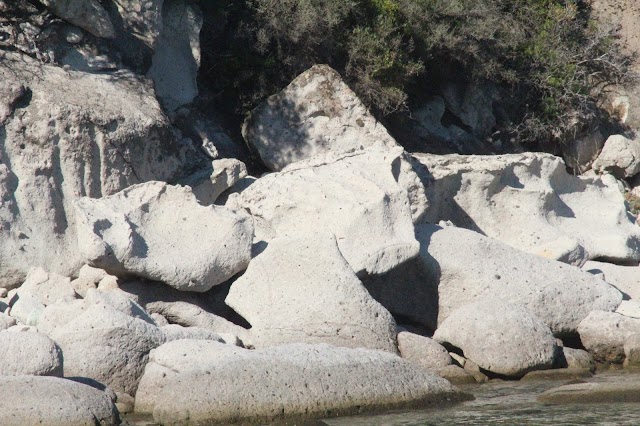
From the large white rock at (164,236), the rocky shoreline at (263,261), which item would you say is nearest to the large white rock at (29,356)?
the rocky shoreline at (263,261)

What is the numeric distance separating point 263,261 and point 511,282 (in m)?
2.27

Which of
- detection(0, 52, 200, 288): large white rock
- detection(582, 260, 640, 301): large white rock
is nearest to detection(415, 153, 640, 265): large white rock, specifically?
detection(582, 260, 640, 301): large white rock

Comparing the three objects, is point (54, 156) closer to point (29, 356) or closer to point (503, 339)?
point (29, 356)

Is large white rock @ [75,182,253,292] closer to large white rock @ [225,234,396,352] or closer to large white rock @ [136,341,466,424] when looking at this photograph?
large white rock @ [225,234,396,352]

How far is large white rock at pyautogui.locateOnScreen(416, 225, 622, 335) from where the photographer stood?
966 centimetres

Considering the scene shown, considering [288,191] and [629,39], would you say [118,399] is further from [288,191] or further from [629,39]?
[629,39]

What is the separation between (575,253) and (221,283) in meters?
3.86

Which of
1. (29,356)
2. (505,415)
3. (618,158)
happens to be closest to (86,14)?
(29,356)

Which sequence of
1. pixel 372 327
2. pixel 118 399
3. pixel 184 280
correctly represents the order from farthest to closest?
pixel 184 280, pixel 372 327, pixel 118 399

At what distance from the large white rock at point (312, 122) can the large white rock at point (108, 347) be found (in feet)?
16.5

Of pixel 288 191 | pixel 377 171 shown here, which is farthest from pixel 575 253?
pixel 288 191

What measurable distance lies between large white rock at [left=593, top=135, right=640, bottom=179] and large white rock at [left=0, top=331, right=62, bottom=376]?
11.3m

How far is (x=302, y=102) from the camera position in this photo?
1261 centimetres

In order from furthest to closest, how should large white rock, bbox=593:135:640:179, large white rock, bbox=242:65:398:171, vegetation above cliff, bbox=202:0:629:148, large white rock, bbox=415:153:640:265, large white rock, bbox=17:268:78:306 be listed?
large white rock, bbox=593:135:640:179
vegetation above cliff, bbox=202:0:629:148
large white rock, bbox=242:65:398:171
large white rock, bbox=415:153:640:265
large white rock, bbox=17:268:78:306
